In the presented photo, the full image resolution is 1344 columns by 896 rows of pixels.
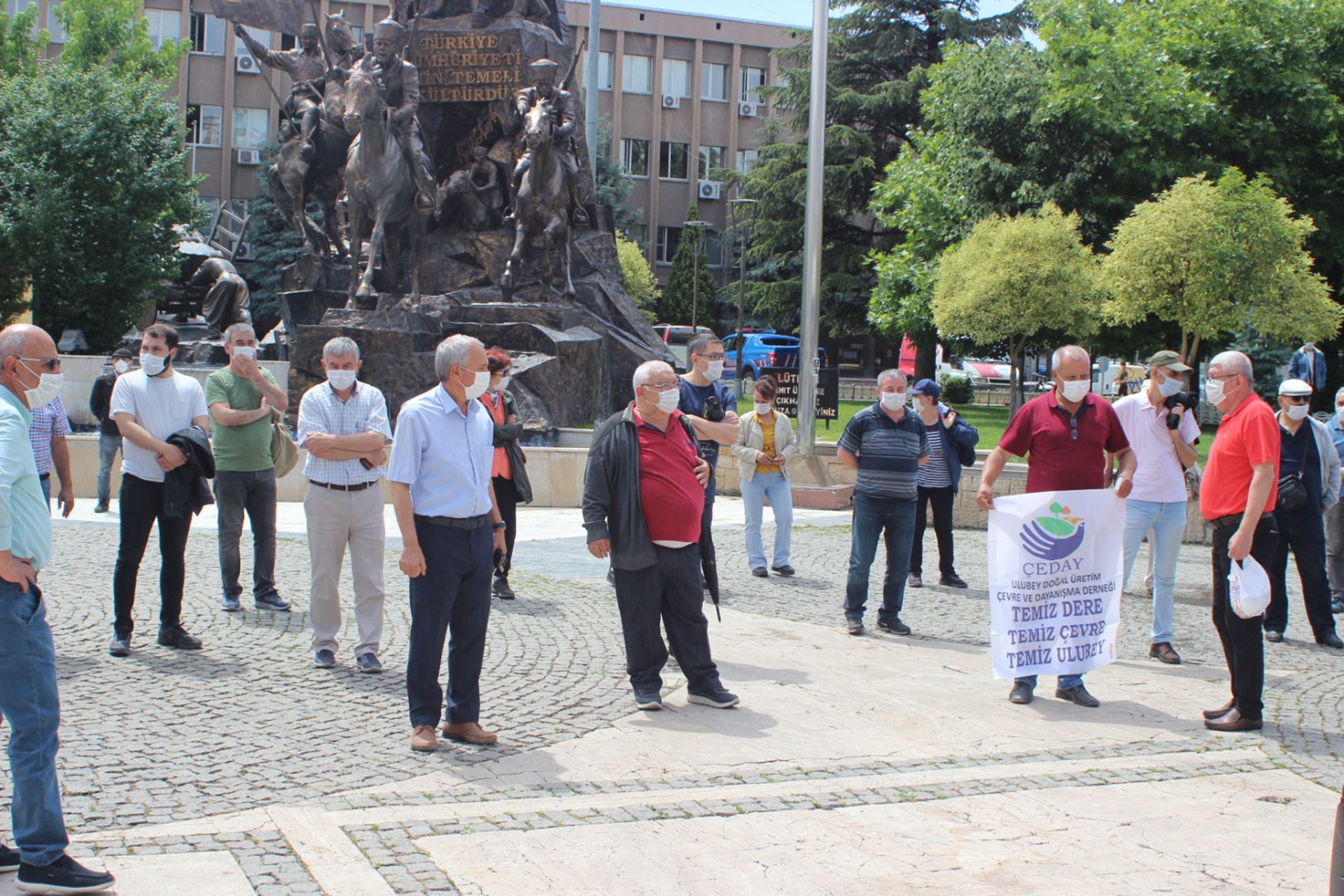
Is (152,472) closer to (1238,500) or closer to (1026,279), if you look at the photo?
(1238,500)

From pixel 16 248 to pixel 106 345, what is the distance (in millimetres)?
3120

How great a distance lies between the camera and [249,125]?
59812mm

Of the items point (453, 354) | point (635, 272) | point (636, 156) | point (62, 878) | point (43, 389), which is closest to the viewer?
point (62, 878)

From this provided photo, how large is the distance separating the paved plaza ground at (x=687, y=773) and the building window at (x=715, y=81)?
6107cm

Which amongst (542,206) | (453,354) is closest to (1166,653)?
(453,354)

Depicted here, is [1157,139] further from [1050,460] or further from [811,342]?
[1050,460]

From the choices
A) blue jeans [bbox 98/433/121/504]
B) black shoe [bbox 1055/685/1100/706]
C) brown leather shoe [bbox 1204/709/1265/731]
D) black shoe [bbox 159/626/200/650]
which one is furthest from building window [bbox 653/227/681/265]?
brown leather shoe [bbox 1204/709/1265/731]

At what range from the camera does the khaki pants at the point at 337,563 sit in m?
7.30

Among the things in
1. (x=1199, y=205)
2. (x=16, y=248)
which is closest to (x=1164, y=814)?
(x=1199, y=205)

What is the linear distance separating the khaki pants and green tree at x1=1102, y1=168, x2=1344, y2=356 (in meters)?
22.4

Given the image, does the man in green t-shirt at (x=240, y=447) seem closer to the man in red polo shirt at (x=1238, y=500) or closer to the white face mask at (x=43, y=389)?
the white face mask at (x=43, y=389)

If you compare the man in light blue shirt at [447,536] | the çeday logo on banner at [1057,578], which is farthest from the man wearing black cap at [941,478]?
the man in light blue shirt at [447,536]

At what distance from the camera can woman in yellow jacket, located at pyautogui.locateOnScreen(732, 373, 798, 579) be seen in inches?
439

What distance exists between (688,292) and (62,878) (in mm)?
56095
